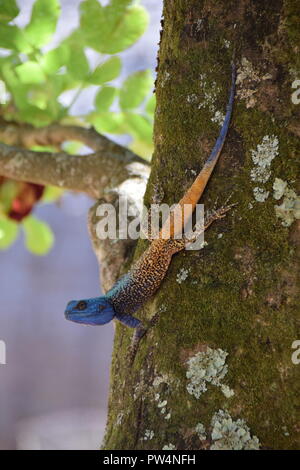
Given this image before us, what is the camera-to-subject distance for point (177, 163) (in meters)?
1.69

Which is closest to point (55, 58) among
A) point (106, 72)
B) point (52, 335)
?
point (106, 72)

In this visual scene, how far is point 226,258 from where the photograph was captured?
150 centimetres

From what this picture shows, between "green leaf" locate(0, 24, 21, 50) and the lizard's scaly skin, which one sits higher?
"green leaf" locate(0, 24, 21, 50)

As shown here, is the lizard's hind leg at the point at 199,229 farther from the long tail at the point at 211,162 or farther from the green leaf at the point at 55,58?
the green leaf at the point at 55,58

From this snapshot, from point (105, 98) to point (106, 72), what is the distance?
0.17 metres

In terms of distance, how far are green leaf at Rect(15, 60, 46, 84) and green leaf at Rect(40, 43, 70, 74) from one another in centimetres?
3

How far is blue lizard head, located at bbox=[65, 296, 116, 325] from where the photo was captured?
2062 millimetres

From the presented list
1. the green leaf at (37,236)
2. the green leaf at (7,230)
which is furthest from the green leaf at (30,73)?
the green leaf at (37,236)

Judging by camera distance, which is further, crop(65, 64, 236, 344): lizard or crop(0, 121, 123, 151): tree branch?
crop(0, 121, 123, 151): tree branch

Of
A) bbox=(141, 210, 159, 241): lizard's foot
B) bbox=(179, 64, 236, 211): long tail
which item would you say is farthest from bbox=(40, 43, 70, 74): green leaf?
bbox=(179, 64, 236, 211): long tail

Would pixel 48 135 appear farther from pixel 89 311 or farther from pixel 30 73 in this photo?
pixel 89 311

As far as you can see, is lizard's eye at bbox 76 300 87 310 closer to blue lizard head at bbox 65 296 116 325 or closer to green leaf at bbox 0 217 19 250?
blue lizard head at bbox 65 296 116 325
